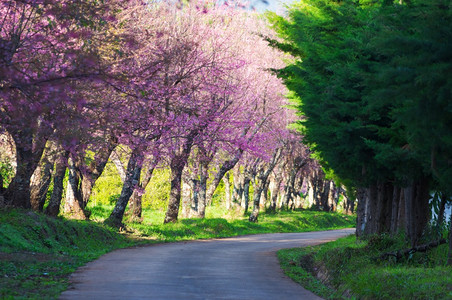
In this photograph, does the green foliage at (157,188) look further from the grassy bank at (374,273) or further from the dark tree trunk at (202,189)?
the grassy bank at (374,273)

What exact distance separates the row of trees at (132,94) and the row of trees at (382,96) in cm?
428

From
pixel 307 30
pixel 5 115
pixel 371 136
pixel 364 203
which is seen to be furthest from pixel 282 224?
pixel 5 115

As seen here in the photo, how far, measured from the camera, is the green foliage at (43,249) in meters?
12.0

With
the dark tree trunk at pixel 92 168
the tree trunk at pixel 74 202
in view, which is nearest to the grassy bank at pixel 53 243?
the tree trunk at pixel 74 202

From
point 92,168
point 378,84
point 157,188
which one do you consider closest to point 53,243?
point 92,168

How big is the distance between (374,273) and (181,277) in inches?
158

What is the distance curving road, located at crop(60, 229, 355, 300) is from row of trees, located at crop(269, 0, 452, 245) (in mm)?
3693

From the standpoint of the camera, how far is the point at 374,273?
13.1 meters

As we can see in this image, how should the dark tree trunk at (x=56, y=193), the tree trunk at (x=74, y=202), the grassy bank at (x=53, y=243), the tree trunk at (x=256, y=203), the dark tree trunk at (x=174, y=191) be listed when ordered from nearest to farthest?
the grassy bank at (x=53, y=243), the dark tree trunk at (x=56, y=193), the tree trunk at (x=74, y=202), the dark tree trunk at (x=174, y=191), the tree trunk at (x=256, y=203)

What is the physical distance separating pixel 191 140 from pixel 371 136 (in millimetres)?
14136

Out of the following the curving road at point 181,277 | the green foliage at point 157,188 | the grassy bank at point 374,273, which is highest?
the green foliage at point 157,188

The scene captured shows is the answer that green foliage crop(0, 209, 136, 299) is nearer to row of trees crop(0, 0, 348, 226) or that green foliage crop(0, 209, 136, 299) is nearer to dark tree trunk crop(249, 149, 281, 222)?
row of trees crop(0, 0, 348, 226)

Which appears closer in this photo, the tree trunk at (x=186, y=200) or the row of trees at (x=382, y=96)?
the row of trees at (x=382, y=96)

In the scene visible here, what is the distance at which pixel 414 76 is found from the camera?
9.80 m
